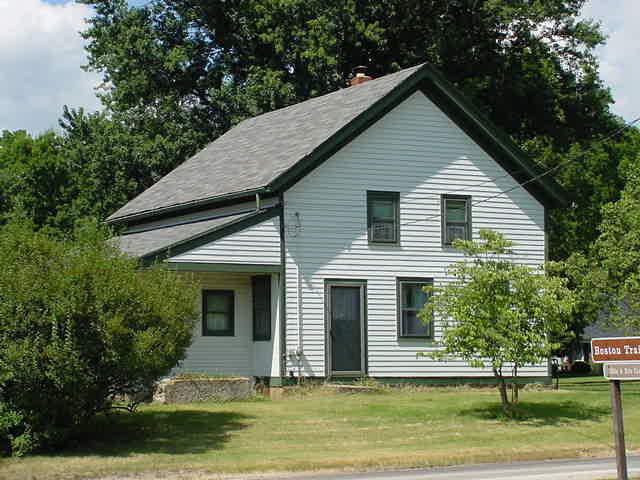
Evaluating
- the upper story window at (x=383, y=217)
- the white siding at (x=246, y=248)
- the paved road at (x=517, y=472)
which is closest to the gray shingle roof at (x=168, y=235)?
the white siding at (x=246, y=248)

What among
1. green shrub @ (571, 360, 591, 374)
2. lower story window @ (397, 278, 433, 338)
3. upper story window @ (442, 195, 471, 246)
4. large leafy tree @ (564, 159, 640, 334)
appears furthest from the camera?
green shrub @ (571, 360, 591, 374)

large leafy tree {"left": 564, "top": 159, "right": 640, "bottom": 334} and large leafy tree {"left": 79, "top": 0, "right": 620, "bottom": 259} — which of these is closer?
large leafy tree {"left": 564, "top": 159, "right": 640, "bottom": 334}

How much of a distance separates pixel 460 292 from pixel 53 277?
344 inches

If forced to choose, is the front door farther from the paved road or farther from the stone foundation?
the paved road

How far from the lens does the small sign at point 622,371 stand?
1286 cm

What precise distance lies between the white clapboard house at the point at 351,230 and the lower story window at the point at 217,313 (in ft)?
0.09

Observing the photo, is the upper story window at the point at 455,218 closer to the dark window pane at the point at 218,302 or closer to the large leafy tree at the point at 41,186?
the dark window pane at the point at 218,302

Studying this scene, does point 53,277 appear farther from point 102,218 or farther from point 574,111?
point 574,111

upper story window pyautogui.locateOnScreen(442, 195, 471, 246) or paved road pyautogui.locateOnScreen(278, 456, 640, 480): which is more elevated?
upper story window pyautogui.locateOnScreen(442, 195, 471, 246)

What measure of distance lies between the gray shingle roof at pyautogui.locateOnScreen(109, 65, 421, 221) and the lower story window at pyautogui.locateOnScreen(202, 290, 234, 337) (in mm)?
2687

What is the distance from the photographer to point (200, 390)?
80.5 ft

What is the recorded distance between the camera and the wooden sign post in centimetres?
1285

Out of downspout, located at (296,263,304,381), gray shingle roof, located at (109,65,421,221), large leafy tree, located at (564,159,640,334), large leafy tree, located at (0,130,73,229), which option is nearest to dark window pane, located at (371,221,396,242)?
downspout, located at (296,263,304,381)

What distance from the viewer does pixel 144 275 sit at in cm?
1966
